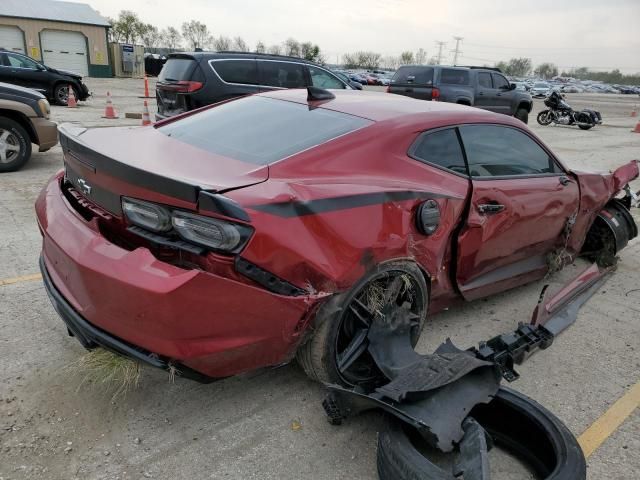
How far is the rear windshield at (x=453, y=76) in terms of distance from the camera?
13312 millimetres

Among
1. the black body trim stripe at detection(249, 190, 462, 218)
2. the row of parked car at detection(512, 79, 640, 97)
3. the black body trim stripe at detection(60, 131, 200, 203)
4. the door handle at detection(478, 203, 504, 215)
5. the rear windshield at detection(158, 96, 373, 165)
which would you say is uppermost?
the rear windshield at detection(158, 96, 373, 165)

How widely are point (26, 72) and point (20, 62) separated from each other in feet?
1.20

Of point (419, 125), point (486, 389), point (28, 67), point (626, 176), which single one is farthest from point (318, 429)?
point (28, 67)

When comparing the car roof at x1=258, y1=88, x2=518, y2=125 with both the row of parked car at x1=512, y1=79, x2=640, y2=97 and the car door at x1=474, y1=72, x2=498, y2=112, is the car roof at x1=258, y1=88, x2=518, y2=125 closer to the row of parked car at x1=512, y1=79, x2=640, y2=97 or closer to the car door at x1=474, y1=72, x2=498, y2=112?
the car door at x1=474, y1=72, x2=498, y2=112

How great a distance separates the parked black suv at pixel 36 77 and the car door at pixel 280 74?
30.7 ft

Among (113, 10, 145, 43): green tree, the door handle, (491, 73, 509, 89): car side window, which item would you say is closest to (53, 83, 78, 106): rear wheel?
(491, 73, 509, 89): car side window

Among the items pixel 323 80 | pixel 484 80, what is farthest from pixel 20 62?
pixel 484 80

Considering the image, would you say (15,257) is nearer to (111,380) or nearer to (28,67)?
(111,380)

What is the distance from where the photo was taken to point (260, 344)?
2209 mm

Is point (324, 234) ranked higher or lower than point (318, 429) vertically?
higher

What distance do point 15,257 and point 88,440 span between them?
2476mm

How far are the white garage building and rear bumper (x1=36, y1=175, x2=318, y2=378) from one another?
129 feet

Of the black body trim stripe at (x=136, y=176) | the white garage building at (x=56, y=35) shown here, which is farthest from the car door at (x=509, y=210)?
the white garage building at (x=56, y=35)

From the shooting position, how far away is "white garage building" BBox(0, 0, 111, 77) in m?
34.4
